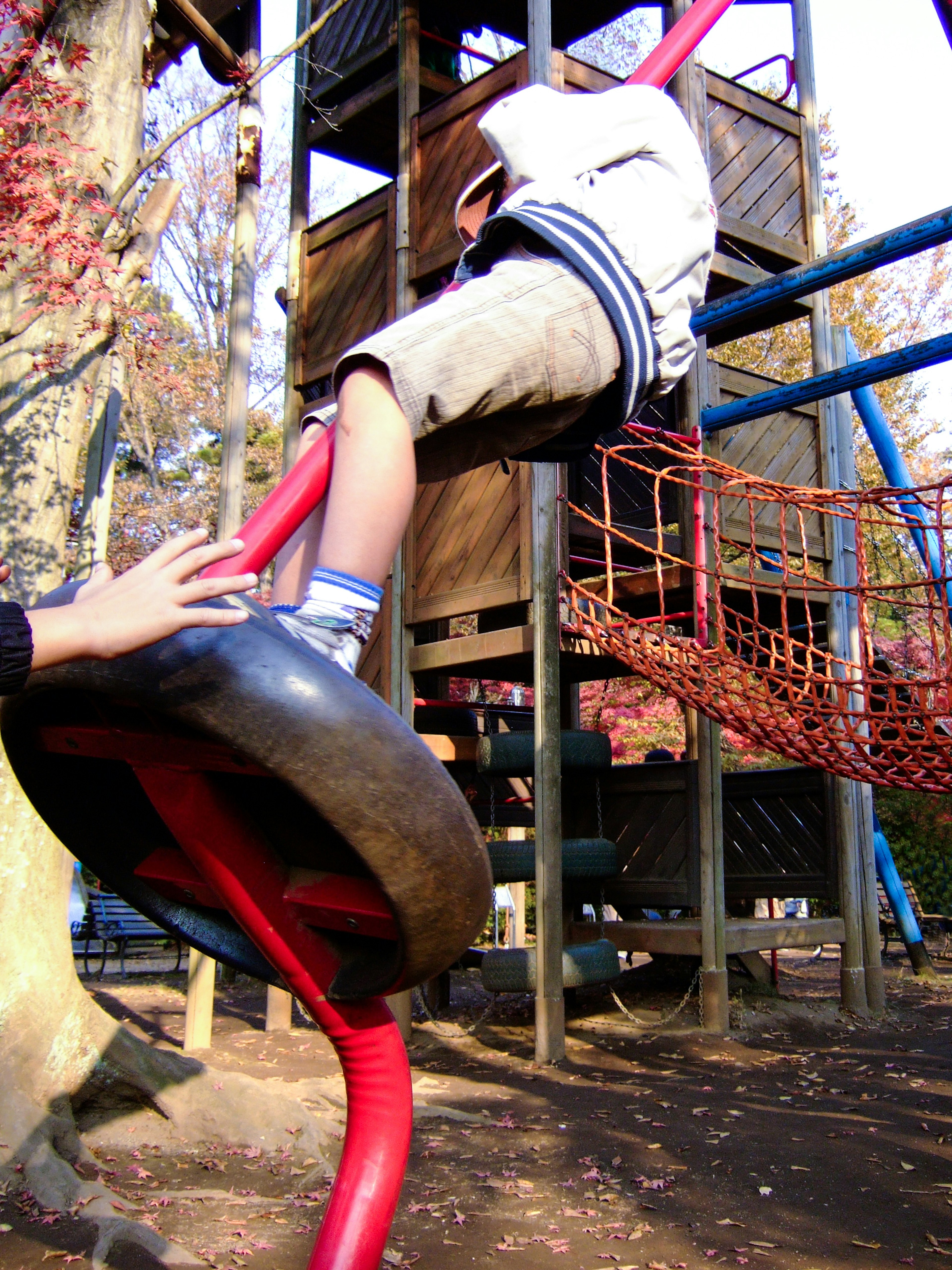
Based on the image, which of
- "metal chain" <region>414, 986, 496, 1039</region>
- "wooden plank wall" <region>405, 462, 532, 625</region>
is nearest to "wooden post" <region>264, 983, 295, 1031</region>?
"metal chain" <region>414, 986, 496, 1039</region>

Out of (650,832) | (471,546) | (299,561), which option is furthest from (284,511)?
(650,832)

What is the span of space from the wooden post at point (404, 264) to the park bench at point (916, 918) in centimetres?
715

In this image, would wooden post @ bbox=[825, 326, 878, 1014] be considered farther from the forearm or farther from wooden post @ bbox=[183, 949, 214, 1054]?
the forearm

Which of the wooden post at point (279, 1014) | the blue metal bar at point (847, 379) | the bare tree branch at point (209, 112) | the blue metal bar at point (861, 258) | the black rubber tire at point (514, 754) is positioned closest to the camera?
the blue metal bar at point (861, 258)

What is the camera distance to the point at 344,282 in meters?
8.45

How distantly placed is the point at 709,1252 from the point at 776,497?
102 inches

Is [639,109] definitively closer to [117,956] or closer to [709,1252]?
[709,1252]

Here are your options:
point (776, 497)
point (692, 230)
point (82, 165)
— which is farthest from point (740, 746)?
point (692, 230)

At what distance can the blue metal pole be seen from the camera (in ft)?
31.1

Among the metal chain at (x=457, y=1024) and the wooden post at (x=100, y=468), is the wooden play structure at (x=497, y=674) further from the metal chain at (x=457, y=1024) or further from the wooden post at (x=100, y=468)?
the wooden post at (x=100, y=468)

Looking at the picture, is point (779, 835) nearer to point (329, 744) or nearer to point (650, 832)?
point (650, 832)

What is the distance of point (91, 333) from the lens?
4578mm

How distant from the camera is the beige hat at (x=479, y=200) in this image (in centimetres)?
168

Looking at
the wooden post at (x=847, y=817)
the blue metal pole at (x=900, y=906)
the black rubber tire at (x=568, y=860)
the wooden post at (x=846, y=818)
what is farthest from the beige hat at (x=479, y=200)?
the blue metal pole at (x=900, y=906)
